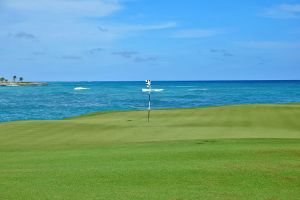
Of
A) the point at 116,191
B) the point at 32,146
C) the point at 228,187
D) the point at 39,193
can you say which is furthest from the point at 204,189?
the point at 32,146

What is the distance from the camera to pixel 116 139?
1864 cm

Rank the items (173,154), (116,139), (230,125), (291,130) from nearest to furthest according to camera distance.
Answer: (173,154) < (116,139) < (291,130) < (230,125)

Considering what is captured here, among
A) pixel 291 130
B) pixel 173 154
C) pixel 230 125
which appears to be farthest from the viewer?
pixel 230 125

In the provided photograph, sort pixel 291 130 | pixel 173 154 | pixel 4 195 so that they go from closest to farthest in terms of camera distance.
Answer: pixel 4 195, pixel 173 154, pixel 291 130

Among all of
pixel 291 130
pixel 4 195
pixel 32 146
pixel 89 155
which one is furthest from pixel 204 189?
pixel 291 130

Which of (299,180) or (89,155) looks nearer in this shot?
(299,180)

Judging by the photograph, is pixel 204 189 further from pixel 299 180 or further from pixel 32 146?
pixel 32 146

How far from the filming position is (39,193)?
27.5 ft

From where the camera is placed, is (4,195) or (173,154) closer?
(4,195)

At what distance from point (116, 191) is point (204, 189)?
62.4 inches

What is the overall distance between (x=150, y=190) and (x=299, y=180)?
2.97 meters

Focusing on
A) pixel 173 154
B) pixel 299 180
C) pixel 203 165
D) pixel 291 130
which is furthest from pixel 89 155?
pixel 291 130

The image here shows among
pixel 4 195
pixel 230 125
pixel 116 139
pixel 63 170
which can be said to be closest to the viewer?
pixel 4 195

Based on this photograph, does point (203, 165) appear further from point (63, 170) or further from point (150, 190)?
point (63, 170)
